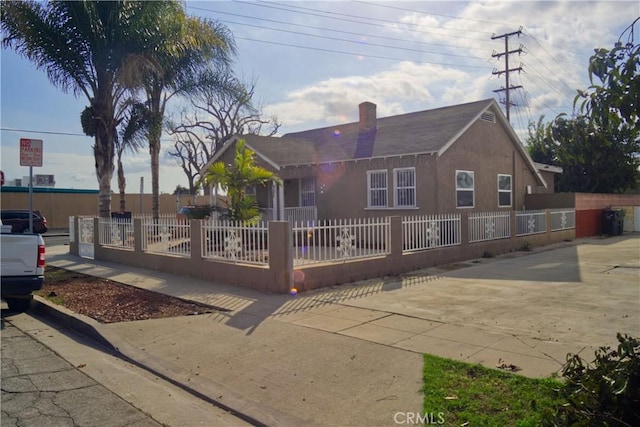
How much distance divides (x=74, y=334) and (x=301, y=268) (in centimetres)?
406

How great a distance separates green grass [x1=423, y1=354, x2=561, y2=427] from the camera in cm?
385

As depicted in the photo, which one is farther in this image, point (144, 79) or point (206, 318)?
point (144, 79)

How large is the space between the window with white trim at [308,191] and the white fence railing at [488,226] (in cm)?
699

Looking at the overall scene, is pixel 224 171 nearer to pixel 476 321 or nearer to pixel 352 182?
pixel 352 182

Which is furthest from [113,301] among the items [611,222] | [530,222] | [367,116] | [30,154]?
[611,222]

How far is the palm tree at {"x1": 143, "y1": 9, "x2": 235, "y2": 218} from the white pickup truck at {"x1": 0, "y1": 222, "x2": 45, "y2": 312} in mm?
7961

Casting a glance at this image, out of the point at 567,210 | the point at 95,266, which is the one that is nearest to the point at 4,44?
the point at 95,266

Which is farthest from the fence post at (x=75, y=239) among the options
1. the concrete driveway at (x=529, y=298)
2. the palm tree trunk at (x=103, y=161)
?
the concrete driveway at (x=529, y=298)

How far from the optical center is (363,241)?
1122cm

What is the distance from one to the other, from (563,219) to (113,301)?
18440 millimetres

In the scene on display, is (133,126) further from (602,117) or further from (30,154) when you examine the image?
(602,117)

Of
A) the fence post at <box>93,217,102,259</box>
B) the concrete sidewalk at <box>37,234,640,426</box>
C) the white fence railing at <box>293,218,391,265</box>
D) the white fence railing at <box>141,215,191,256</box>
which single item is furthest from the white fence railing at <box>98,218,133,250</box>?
the white fence railing at <box>293,218,391,265</box>

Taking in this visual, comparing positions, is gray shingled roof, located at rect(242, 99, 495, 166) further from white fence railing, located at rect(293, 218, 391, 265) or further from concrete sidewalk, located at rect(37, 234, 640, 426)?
concrete sidewalk, located at rect(37, 234, 640, 426)

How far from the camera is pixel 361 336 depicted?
6.35m
